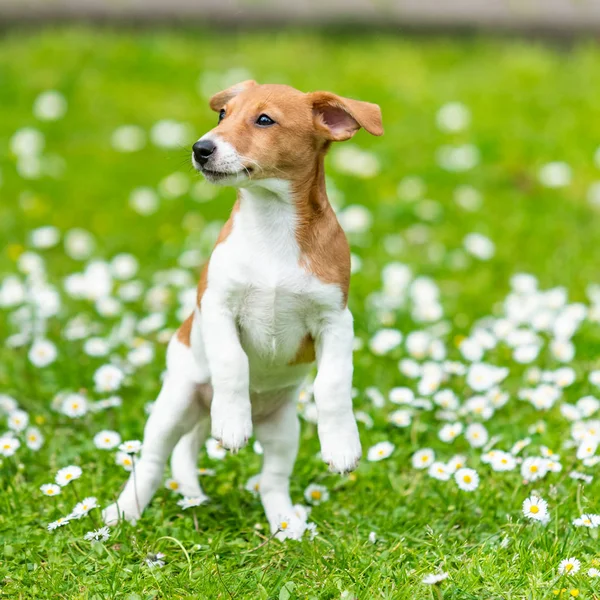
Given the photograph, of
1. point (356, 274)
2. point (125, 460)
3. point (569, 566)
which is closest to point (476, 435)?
point (569, 566)

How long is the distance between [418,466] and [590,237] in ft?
9.94

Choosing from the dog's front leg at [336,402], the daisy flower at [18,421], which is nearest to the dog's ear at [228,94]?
the dog's front leg at [336,402]

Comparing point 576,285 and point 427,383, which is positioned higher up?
point 427,383

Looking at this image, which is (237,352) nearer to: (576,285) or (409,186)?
(576,285)

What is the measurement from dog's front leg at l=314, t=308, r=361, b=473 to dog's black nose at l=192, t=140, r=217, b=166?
64 centimetres

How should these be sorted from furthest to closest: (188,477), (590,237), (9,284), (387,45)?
(387,45) < (590,237) < (9,284) < (188,477)

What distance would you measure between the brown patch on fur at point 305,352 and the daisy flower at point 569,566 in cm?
101

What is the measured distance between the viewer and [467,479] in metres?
3.72

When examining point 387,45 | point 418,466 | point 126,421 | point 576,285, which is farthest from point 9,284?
point 387,45

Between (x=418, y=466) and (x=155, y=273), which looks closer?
(x=418, y=466)

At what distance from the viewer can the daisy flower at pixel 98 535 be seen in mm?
3386

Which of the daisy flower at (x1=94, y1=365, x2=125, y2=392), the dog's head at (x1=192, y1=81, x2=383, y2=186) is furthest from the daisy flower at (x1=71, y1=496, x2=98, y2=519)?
the dog's head at (x1=192, y1=81, x2=383, y2=186)

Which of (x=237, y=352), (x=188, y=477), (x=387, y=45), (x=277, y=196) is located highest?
(x=277, y=196)

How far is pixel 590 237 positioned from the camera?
653cm
